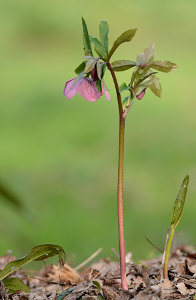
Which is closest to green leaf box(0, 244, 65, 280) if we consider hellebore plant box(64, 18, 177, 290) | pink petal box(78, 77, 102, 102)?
hellebore plant box(64, 18, 177, 290)

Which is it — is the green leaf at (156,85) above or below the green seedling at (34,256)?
above

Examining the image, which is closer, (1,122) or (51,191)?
(51,191)

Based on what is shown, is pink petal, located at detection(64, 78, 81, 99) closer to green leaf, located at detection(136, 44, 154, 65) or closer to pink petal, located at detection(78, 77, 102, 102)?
pink petal, located at detection(78, 77, 102, 102)

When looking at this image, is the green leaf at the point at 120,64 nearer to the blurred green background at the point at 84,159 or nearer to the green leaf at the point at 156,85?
the green leaf at the point at 156,85

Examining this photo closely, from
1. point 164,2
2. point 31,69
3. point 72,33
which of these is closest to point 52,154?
point 31,69

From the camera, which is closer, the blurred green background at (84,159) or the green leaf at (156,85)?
the green leaf at (156,85)

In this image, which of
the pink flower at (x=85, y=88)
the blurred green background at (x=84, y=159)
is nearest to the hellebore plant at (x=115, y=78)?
the pink flower at (x=85, y=88)

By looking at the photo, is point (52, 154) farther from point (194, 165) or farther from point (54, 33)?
point (54, 33)
